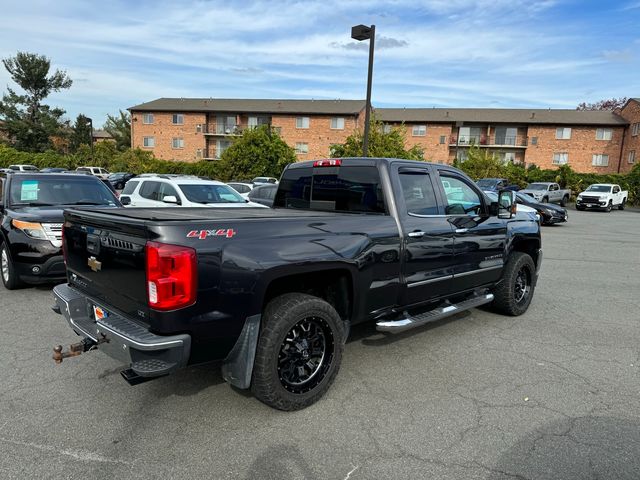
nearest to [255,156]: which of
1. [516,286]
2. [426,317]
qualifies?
[516,286]

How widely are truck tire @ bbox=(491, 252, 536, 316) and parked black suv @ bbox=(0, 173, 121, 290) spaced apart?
582 centimetres

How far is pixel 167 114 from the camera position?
169 feet

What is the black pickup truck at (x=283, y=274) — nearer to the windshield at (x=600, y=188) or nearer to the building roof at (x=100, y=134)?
the windshield at (x=600, y=188)

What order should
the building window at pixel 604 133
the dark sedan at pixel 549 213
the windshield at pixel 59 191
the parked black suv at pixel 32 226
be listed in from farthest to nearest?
the building window at pixel 604 133 < the dark sedan at pixel 549 213 < the windshield at pixel 59 191 < the parked black suv at pixel 32 226

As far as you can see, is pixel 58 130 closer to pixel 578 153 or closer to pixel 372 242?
pixel 578 153

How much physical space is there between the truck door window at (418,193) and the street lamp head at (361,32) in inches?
434

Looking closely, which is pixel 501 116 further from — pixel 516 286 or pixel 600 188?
pixel 516 286

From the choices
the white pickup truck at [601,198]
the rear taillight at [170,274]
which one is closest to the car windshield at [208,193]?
the rear taillight at [170,274]

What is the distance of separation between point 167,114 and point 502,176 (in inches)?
1458

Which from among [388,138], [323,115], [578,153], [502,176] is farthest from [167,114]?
[578,153]

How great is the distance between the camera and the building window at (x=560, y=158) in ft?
153

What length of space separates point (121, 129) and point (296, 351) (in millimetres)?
81782

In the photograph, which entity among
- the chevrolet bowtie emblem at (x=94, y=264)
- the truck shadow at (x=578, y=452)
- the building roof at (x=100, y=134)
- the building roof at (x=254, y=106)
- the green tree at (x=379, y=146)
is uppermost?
the building roof at (x=254, y=106)

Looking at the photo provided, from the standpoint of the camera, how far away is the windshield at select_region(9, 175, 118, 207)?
699cm
